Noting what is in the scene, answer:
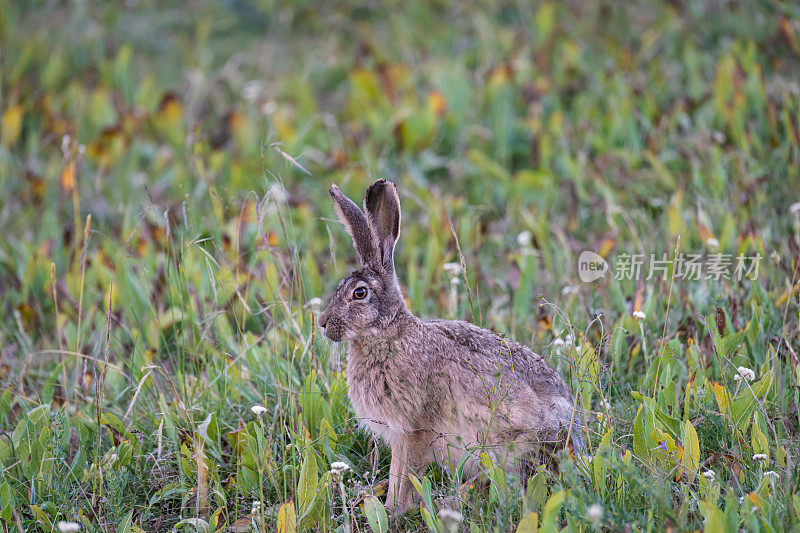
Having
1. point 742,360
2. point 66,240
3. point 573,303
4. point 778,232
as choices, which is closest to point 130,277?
point 66,240

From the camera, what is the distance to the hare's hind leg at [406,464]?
11.9 ft

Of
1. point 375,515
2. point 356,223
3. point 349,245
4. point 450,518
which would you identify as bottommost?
point 349,245

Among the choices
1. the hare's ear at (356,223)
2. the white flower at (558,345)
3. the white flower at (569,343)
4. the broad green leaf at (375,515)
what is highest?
the hare's ear at (356,223)

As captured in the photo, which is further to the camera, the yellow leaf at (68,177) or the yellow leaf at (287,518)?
the yellow leaf at (68,177)

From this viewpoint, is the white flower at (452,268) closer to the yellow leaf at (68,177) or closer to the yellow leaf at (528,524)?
the yellow leaf at (528,524)

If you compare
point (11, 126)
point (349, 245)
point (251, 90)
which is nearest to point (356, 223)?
point (349, 245)

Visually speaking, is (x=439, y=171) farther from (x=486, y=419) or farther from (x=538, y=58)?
(x=486, y=419)

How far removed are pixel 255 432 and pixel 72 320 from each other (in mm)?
2187

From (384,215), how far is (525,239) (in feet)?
6.34

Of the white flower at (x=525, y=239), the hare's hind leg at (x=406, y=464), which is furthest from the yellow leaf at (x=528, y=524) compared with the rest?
the white flower at (x=525, y=239)

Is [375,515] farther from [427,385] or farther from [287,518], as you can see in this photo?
[427,385]

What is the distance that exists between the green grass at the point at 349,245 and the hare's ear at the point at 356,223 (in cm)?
28

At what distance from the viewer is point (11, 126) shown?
7871mm

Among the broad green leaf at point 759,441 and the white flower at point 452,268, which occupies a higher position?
the white flower at point 452,268
